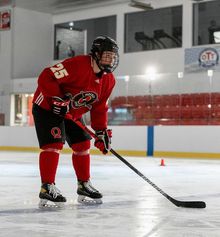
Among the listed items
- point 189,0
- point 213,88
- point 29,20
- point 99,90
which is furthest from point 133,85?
point 99,90

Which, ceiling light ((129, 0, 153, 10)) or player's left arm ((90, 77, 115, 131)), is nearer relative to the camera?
player's left arm ((90, 77, 115, 131))

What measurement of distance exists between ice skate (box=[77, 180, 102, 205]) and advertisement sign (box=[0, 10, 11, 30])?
15.4 metres

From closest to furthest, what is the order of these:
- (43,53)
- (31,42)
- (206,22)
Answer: (206,22), (31,42), (43,53)

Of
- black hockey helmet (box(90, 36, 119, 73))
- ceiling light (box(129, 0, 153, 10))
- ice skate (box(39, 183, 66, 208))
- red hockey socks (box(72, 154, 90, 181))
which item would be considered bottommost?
ice skate (box(39, 183, 66, 208))

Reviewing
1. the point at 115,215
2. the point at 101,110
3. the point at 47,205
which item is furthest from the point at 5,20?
the point at 115,215

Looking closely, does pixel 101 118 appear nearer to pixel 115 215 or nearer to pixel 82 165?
pixel 82 165

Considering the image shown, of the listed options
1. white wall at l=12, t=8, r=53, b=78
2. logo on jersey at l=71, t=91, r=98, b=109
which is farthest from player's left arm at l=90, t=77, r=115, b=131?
white wall at l=12, t=8, r=53, b=78

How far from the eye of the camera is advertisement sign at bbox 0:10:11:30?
61.1 ft

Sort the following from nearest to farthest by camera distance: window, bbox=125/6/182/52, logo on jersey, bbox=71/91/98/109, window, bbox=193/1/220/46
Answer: logo on jersey, bbox=71/91/98/109
window, bbox=193/1/220/46
window, bbox=125/6/182/52

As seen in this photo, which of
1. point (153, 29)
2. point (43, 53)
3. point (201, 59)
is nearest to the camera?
point (201, 59)

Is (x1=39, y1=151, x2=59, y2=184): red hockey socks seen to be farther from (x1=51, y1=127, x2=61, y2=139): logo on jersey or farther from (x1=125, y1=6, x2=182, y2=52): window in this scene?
(x1=125, y1=6, x2=182, y2=52): window

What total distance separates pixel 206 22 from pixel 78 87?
12.3 metres

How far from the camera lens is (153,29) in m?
16.4

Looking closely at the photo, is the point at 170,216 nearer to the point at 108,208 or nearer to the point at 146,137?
the point at 108,208
